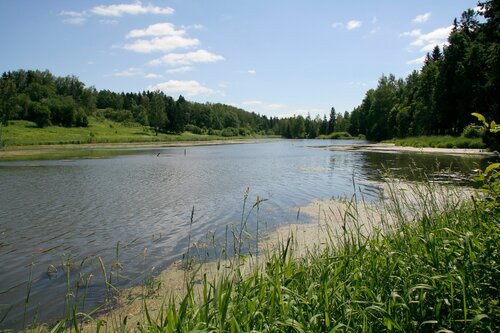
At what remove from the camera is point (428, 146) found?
61.6 metres

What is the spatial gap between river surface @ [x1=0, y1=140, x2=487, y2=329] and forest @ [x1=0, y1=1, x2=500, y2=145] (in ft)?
28.3

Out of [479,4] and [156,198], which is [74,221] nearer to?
[156,198]

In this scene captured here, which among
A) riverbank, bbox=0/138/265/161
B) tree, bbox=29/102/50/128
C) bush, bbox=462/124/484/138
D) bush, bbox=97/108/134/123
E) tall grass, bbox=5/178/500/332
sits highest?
bush, bbox=97/108/134/123

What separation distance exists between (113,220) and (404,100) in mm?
103868

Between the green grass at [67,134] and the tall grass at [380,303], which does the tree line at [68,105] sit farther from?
the tall grass at [380,303]

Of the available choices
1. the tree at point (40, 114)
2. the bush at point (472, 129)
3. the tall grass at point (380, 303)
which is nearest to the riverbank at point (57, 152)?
the tree at point (40, 114)

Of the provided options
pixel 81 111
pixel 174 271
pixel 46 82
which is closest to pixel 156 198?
pixel 174 271

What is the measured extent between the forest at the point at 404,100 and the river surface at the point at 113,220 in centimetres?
864

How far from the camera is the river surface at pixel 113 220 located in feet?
28.4

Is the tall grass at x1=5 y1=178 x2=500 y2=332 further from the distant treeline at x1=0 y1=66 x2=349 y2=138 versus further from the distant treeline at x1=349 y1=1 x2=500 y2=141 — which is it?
the distant treeline at x1=0 y1=66 x2=349 y2=138

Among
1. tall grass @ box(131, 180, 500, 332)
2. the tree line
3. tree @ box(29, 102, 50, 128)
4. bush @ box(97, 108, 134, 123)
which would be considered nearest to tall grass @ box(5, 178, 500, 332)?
tall grass @ box(131, 180, 500, 332)

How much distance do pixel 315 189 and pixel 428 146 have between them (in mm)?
46598

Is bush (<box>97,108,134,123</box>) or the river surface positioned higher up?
bush (<box>97,108,134,123</box>)

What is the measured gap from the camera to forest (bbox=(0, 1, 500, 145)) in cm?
4716
